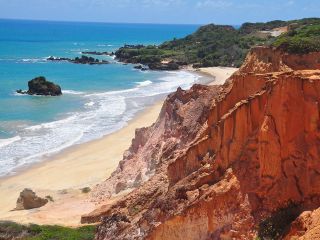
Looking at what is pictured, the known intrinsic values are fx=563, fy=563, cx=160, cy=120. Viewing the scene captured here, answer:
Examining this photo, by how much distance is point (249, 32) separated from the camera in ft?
391

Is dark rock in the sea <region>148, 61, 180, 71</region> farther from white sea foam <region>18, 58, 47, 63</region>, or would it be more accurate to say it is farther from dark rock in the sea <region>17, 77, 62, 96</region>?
dark rock in the sea <region>17, 77, 62, 96</region>

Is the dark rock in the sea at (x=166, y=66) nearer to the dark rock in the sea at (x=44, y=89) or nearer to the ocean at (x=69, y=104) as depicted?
the ocean at (x=69, y=104)

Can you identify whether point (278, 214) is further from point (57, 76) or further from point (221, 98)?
point (57, 76)

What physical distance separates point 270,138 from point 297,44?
22.1 ft

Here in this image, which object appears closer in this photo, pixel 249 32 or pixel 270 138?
pixel 270 138

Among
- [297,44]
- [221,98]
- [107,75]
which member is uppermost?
[297,44]

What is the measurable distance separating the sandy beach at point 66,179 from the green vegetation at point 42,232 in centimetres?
105

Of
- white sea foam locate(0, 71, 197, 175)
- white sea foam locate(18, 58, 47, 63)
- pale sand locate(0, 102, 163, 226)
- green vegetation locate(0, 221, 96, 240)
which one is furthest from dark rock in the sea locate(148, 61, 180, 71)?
green vegetation locate(0, 221, 96, 240)

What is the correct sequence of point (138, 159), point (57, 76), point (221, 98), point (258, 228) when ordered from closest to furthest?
point (258, 228)
point (221, 98)
point (138, 159)
point (57, 76)

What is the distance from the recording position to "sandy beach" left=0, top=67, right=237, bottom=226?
19.9 m

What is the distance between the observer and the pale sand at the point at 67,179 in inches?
783

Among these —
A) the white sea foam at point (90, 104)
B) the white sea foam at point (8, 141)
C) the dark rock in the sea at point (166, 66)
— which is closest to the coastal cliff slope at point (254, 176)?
the white sea foam at point (8, 141)

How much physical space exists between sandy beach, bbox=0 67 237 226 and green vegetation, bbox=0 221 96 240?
3.45ft

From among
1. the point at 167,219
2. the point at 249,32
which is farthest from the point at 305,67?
the point at 249,32
